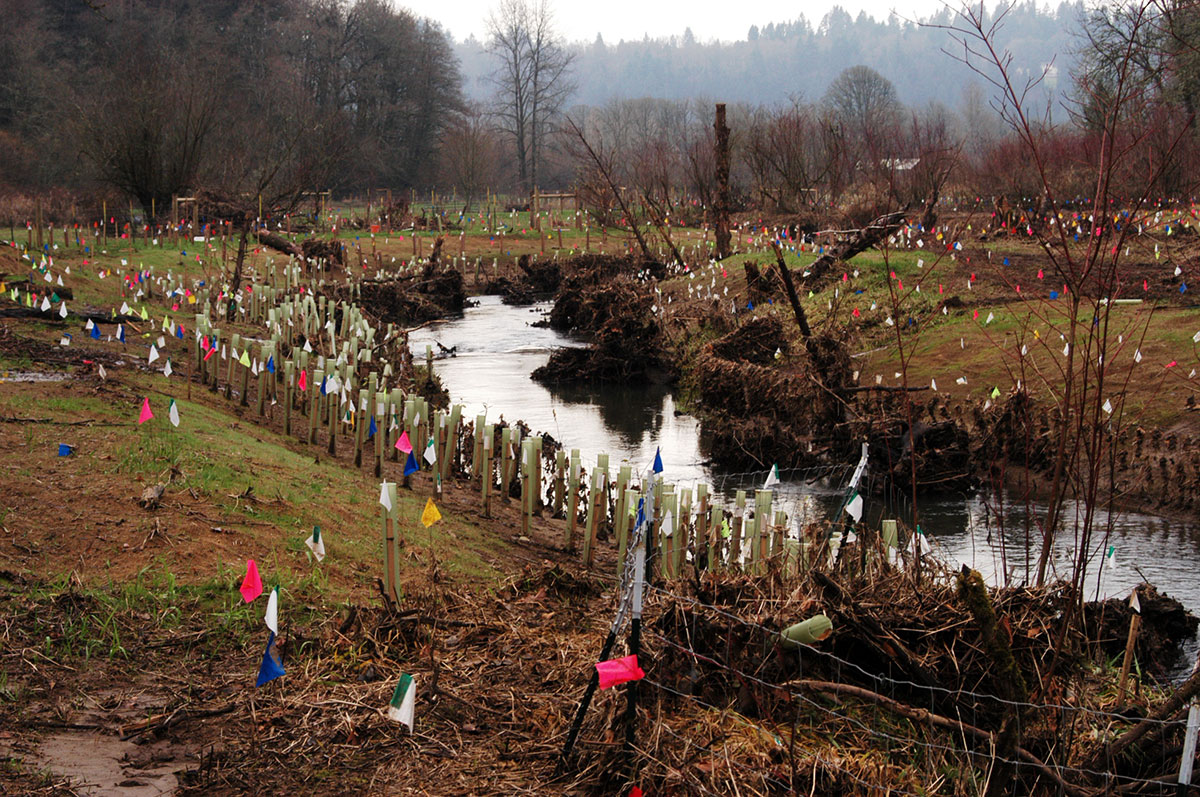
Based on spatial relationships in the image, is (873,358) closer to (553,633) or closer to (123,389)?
(123,389)

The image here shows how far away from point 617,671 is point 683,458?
9.83 metres

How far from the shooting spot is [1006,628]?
4.47 m

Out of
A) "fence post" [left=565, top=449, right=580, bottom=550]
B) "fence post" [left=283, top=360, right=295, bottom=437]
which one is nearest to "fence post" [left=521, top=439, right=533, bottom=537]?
"fence post" [left=565, top=449, right=580, bottom=550]

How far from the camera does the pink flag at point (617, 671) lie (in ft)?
12.4

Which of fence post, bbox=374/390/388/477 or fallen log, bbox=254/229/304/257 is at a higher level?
fallen log, bbox=254/229/304/257

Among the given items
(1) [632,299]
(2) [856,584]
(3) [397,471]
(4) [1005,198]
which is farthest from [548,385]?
(4) [1005,198]

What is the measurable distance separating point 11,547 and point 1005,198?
28.1 m

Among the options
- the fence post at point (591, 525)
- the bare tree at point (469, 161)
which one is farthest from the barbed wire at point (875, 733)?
the bare tree at point (469, 161)

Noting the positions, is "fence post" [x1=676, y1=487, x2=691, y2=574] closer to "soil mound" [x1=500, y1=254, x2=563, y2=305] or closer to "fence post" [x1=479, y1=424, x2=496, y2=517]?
"fence post" [x1=479, y1=424, x2=496, y2=517]

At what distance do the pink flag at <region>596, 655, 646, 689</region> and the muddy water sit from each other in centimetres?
178

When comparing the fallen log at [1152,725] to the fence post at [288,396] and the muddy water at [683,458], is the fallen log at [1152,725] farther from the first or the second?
the fence post at [288,396]

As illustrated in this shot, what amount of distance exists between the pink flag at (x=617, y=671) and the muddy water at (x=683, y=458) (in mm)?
1783

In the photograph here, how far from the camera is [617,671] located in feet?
12.5

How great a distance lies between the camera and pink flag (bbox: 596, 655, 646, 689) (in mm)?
3785
